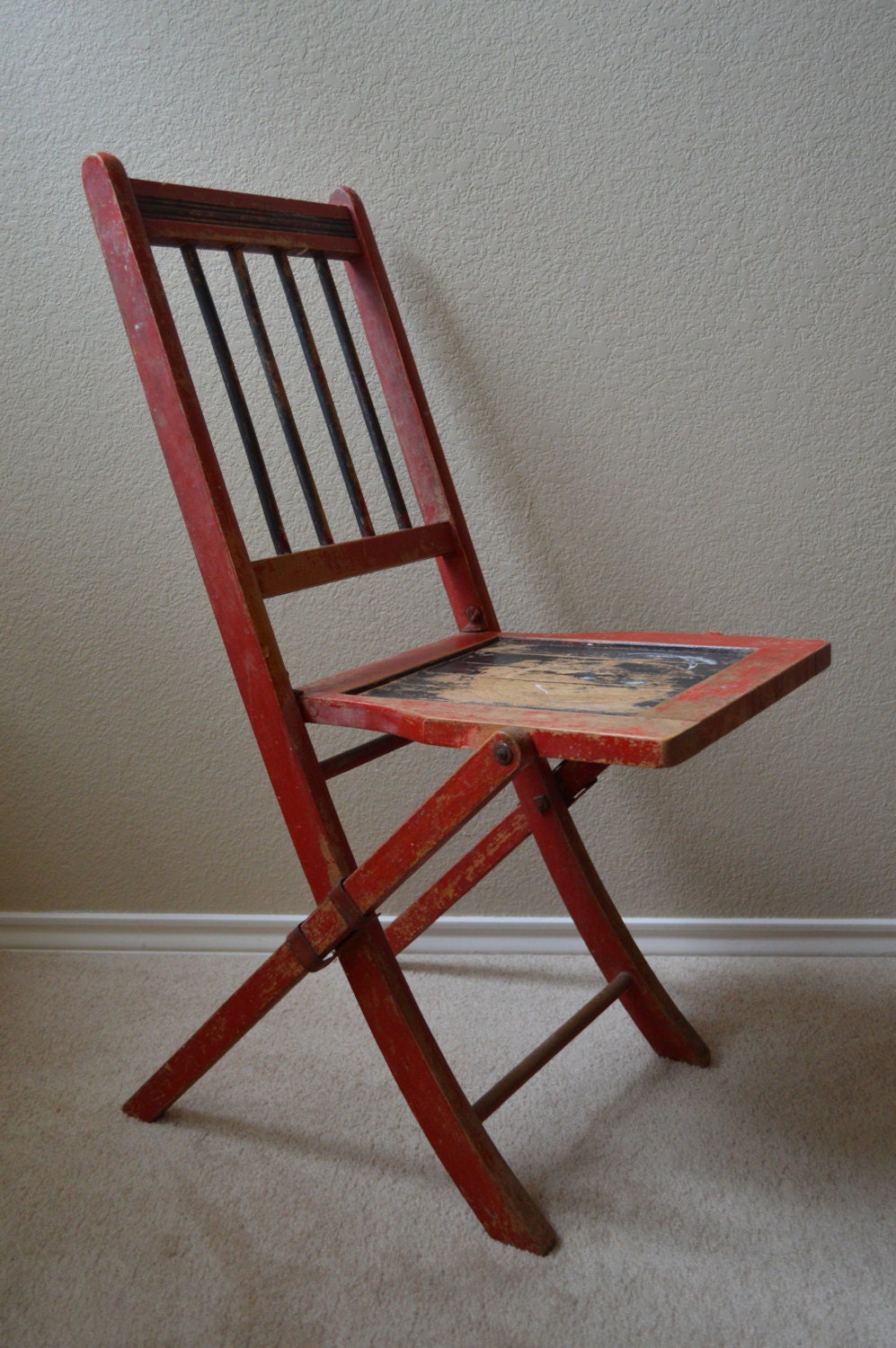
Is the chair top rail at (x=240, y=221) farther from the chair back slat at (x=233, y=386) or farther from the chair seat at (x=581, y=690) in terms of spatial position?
the chair seat at (x=581, y=690)

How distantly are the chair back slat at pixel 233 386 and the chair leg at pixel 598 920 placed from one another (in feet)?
1.33

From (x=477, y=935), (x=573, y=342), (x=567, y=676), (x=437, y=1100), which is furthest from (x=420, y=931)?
(x=573, y=342)

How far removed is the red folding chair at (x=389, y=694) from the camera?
100 cm

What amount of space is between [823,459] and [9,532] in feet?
3.80

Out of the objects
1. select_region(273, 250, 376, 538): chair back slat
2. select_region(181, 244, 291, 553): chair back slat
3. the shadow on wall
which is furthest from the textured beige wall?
select_region(181, 244, 291, 553): chair back slat

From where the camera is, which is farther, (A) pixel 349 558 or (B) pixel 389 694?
(A) pixel 349 558

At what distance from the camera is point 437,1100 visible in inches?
43.6

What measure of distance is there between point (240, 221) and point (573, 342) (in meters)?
0.46

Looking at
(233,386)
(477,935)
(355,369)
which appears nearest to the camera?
(233,386)

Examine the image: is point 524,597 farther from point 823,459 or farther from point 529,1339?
point 529,1339

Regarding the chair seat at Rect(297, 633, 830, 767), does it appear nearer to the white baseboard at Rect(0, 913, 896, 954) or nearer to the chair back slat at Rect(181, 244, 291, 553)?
the chair back slat at Rect(181, 244, 291, 553)

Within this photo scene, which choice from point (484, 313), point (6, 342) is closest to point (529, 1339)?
point (484, 313)

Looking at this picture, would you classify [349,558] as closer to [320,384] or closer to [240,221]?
[320,384]

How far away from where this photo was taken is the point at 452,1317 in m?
1.04
